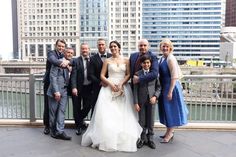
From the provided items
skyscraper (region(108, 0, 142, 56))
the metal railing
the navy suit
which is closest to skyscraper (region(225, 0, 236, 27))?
skyscraper (region(108, 0, 142, 56))

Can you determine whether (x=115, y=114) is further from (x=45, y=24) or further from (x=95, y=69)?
(x=45, y=24)

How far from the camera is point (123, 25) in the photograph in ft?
295

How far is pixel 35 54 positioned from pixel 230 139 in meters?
85.8

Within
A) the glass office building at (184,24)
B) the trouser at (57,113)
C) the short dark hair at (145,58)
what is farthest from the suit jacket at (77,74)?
the glass office building at (184,24)

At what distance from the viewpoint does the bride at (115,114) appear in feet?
13.3

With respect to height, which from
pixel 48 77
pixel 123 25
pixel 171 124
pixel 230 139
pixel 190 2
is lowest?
pixel 230 139

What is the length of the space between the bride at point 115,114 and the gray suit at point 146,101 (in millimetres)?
118

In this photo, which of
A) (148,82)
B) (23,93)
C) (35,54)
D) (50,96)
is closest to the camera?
(148,82)

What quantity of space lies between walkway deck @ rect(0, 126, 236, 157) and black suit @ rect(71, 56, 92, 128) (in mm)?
330

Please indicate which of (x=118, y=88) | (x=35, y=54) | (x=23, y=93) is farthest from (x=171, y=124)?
(x=35, y=54)

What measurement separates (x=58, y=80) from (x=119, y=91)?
994 millimetres

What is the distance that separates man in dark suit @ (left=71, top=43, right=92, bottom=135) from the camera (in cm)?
464

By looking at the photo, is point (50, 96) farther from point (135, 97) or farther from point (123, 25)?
point (123, 25)

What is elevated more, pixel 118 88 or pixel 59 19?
pixel 59 19
